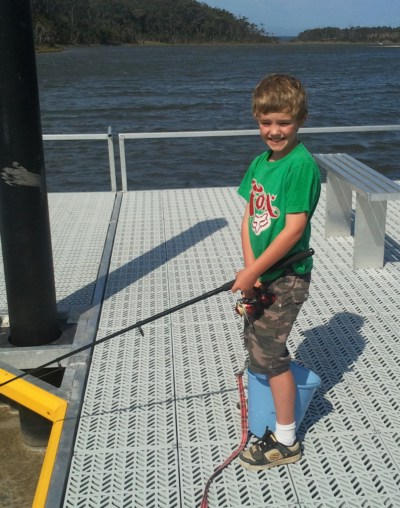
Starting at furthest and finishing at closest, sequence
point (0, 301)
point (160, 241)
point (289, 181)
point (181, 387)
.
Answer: point (160, 241) → point (0, 301) → point (181, 387) → point (289, 181)

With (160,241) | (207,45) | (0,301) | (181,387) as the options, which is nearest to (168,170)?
(160,241)

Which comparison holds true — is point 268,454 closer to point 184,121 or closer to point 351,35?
point 184,121

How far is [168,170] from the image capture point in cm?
1653

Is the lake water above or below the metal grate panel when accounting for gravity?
below

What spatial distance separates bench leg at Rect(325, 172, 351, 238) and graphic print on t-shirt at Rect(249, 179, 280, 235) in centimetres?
297

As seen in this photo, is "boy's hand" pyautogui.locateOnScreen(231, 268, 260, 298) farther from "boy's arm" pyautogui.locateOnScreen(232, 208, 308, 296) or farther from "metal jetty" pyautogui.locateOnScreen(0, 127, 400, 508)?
"metal jetty" pyautogui.locateOnScreen(0, 127, 400, 508)

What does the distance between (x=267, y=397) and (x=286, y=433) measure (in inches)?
6.5

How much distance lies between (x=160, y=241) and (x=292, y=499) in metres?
3.27

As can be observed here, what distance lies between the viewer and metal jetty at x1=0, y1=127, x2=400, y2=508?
2693 mm

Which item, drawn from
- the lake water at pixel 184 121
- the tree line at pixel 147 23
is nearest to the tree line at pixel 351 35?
the tree line at pixel 147 23

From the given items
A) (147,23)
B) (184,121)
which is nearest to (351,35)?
(147,23)

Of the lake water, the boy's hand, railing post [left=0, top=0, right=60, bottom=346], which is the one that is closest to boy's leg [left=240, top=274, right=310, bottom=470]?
the boy's hand

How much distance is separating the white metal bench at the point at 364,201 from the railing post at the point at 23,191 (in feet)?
7.14

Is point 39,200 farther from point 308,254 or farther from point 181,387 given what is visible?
point 308,254
